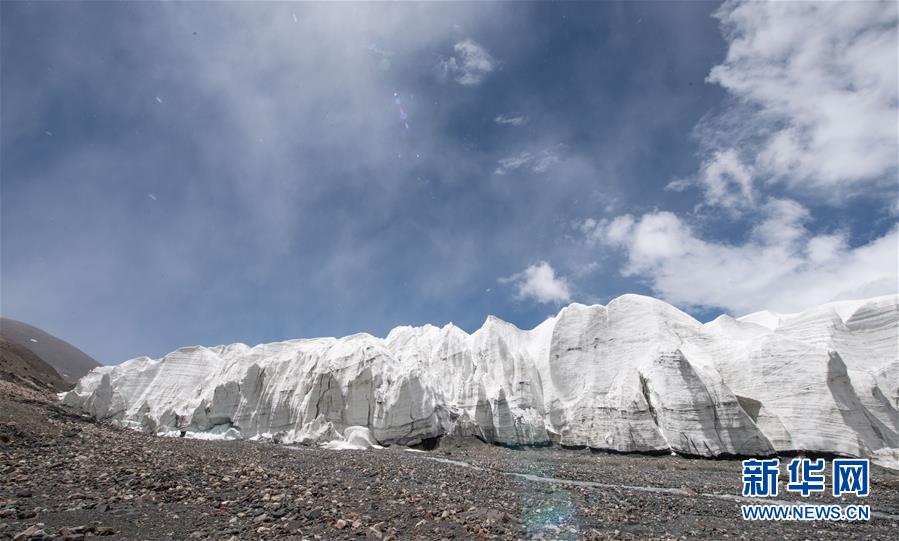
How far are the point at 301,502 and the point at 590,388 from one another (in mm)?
36077

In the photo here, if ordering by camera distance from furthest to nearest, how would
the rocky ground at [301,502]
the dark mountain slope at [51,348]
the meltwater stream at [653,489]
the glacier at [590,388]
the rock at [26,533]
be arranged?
1. the dark mountain slope at [51,348]
2. the glacier at [590,388]
3. the meltwater stream at [653,489]
4. the rocky ground at [301,502]
5. the rock at [26,533]

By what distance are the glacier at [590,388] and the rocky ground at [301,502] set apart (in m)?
14.9

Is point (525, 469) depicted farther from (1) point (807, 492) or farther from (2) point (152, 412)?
(2) point (152, 412)

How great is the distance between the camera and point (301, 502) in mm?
10820

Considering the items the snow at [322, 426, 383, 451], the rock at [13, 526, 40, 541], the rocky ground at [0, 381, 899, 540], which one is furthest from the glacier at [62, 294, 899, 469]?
the rock at [13, 526, 40, 541]

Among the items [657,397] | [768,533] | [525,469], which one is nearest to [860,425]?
[657,397]

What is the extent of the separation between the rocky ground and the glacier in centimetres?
1487

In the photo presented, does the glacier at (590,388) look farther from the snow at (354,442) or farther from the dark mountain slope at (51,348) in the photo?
the dark mountain slope at (51,348)

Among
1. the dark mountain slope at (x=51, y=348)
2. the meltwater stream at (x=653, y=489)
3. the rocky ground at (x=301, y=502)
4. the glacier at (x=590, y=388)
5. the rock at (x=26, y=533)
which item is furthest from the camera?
the dark mountain slope at (x=51, y=348)

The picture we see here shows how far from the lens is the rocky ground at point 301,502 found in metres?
8.71

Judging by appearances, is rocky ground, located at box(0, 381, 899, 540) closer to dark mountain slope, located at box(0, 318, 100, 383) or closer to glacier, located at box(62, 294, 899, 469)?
glacier, located at box(62, 294, 899, 469)

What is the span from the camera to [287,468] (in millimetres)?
16781

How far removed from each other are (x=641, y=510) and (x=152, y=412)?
61.4 m

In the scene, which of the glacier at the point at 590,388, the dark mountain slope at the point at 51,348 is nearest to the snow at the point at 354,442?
the glacier at the point at 590,388
